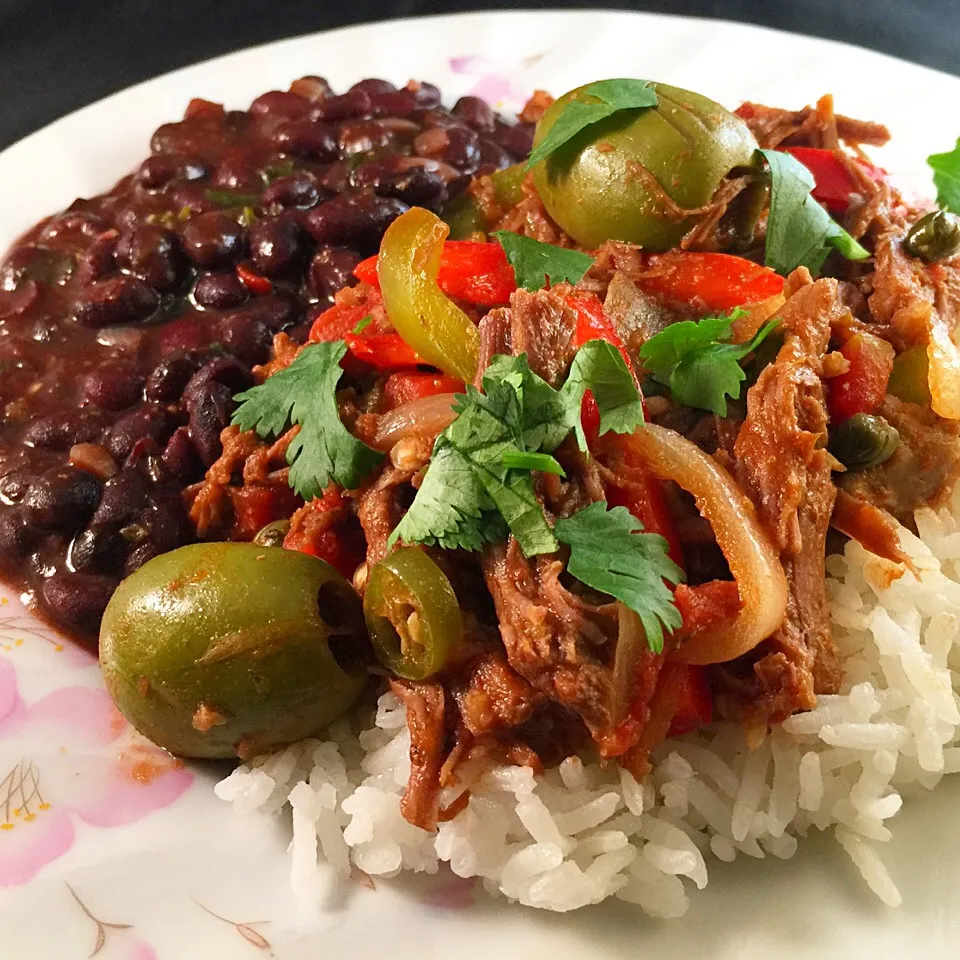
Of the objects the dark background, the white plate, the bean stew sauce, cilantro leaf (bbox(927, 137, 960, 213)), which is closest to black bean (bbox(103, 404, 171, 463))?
the bean stew sauce

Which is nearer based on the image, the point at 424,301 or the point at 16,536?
the point at 424,301

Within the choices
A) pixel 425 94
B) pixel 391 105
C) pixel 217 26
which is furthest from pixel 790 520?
pixel 217 26

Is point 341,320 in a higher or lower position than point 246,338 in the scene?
higher

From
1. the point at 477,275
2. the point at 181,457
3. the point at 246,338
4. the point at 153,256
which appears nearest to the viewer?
the point at 477,275

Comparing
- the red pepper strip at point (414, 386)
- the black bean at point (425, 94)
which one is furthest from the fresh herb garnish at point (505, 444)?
the black bean at point (425, 94)

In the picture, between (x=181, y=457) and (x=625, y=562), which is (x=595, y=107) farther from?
(x=181, y=457)

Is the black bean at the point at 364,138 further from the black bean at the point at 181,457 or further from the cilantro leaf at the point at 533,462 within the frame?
the cilantro leaf at the point at 533,462

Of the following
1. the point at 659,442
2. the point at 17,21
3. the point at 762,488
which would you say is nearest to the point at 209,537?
the point at 659,442
